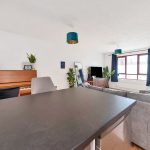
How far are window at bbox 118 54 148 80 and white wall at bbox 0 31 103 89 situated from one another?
2.07 metres

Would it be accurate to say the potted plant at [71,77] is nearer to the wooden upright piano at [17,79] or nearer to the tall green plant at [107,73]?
the wooden upright piano at [17,79]

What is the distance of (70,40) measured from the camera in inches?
96.3

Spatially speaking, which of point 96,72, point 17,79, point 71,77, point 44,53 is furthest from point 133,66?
point 17,79

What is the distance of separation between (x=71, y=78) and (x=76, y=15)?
10.4 feet

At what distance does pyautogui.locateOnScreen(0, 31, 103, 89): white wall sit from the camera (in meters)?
3.79

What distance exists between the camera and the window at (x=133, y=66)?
616cm

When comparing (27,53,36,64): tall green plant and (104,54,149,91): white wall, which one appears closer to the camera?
(27,53,36,64): tall green plant

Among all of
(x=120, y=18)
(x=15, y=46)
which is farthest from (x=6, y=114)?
(x=15, y=46)

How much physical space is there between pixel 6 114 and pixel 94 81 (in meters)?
5.44

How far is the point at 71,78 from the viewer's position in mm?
5367

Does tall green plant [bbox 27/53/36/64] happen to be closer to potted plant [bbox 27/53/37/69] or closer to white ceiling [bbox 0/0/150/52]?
potted plant [bbox 27/53/37/69]

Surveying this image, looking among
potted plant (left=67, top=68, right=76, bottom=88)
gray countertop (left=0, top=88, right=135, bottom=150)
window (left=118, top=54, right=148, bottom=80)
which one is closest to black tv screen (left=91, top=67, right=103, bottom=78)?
window (left=118, top=54, right=148, bottom=80)

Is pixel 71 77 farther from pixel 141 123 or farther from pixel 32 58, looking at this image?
pixel 141 123

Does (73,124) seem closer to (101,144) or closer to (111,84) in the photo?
(101,144)
